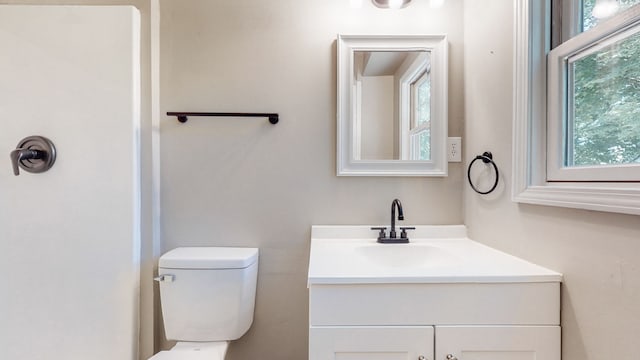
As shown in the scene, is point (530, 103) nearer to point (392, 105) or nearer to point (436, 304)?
point (392, 105)

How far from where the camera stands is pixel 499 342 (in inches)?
33.5

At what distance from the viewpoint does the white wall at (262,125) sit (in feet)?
4.56

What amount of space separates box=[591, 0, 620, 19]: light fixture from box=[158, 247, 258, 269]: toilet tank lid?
55.1 inches

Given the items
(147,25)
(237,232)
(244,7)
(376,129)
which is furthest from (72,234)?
(376,129)

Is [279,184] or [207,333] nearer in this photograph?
[207,333]

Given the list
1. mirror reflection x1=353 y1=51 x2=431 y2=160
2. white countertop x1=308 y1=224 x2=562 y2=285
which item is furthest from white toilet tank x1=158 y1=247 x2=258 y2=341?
mirror reflection x1=353 y1=51 x2=431 y2=160

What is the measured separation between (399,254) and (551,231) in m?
0.55

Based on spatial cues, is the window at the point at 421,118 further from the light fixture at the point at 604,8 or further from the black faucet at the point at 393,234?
Result: the light fixture at the point at 604,8

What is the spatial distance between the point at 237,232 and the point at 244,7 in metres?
1.05

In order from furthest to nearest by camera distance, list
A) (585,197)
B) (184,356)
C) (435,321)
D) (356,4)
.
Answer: (356,4)
(184,356)
(435,321)
(585,197)

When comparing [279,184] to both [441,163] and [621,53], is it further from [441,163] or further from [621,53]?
[621,53]

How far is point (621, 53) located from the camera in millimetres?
745

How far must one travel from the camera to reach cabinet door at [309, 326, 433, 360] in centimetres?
85

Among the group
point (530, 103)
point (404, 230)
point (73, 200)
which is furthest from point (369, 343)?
point (73, 200)
